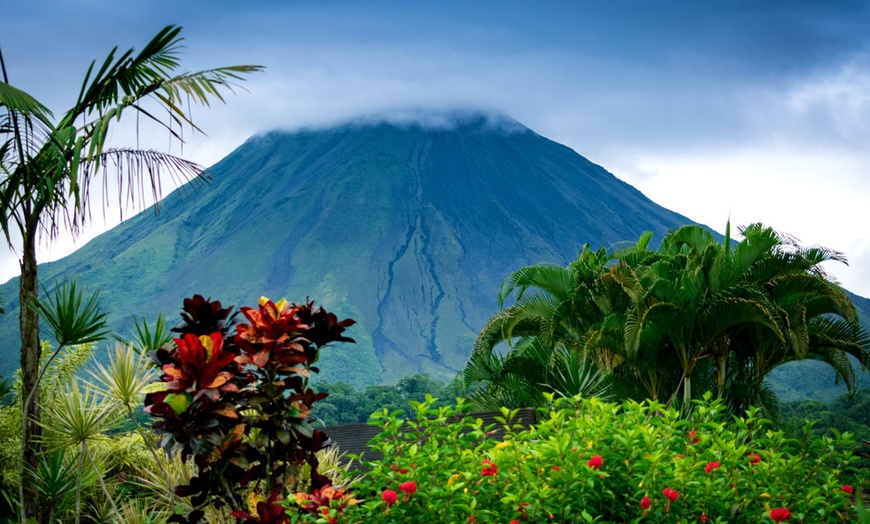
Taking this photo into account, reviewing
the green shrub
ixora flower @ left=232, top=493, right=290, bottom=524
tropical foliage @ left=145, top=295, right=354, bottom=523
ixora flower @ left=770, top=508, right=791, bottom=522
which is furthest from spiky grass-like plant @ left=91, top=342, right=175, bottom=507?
ixora flower @ left=770, top=508, right=791, bottom=522

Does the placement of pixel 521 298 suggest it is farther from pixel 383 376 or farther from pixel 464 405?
pixel 383 376

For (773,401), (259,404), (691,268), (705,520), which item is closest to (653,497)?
(705,520)

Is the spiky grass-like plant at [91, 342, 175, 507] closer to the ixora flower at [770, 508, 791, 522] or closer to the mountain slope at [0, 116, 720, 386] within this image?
the ixora flower at [770, 508, 791, 522]

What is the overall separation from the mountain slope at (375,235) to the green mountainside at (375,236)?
239mm

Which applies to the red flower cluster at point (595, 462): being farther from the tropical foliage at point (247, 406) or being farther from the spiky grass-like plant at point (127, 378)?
the spiky grass-like plant at point (127, 378)

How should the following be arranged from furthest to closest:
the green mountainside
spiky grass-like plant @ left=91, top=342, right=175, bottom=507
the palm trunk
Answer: the green mountainside < the palm trunk < spiky grass-like plant @ left=91, top=342, right=175, bottom=507

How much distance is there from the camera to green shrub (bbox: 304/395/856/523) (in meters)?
3.98

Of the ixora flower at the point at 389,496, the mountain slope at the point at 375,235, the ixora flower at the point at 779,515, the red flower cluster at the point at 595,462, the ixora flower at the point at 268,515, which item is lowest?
the ixora flower at the point at 779,515

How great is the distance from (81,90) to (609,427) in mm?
4820

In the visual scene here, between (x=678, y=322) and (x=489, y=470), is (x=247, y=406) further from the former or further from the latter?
(x=678, y=322)

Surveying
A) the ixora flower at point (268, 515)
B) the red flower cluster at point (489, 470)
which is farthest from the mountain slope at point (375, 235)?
the red flower cluster at point (489, 470)

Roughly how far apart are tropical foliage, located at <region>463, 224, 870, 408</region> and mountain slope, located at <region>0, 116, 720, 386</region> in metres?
91.8

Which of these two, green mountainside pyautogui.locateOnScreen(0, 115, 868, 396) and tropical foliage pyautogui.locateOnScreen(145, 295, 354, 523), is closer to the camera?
tropical foliage pyautogui.locateOnScreen(145, 295, 354, 523)

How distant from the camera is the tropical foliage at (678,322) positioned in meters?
13.6
